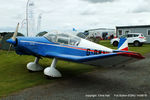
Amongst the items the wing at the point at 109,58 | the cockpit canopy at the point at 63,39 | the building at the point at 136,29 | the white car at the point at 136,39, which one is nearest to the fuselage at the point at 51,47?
the cockpit canopy at the point at 63,39

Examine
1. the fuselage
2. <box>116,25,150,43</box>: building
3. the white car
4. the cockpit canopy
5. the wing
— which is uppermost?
<box>116,25,150,43</box>: building

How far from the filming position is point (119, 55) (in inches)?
178

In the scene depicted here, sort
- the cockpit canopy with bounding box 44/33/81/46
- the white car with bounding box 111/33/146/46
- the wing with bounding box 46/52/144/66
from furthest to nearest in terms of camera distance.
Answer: the white car with bounding box 111/33/146/46
the cockpit canopy with bounding box 44/33/81/46
the wing with bounding box 46/52/144/66

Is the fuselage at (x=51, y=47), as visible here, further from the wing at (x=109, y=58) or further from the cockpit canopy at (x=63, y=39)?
the wing at (x=109, y=58)

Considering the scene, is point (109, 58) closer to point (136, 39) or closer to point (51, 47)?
point (51, 47)

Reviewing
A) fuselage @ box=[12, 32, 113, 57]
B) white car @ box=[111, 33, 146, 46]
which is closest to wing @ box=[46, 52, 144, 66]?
fuselage @ box=[12, 32, 113, 57]

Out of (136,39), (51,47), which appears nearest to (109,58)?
(51,47)

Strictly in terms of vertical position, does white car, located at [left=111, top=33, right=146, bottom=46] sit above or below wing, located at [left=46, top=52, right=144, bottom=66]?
above

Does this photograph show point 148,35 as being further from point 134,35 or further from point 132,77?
point 132,77

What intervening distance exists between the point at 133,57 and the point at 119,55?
0.50 metres

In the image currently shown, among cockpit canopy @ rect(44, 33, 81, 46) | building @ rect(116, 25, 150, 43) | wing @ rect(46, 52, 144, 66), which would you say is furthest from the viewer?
building @ rect(116, 25, 150, 43)

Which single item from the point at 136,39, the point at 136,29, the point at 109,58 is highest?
the point at 136,29

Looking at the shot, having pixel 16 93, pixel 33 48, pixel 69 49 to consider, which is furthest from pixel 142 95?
pixel 33 48

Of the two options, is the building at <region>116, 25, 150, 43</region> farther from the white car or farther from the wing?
the wing
